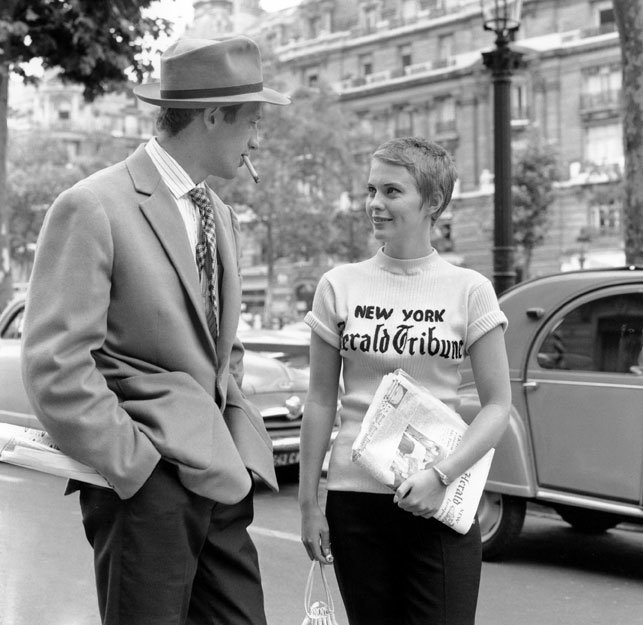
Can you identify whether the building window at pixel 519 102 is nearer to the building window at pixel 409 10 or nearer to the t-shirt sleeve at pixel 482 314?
the building window at pixel 409 10

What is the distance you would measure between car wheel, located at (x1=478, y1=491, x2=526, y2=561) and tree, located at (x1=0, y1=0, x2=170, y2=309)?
Result: 9643mm

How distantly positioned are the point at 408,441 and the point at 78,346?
82cm

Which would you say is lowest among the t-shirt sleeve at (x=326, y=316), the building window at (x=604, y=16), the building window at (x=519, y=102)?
the t-shirt sleeve at (x=326, y=316)

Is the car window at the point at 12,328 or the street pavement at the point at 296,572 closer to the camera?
the street pavement at the point at 296,572

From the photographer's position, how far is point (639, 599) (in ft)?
18.2

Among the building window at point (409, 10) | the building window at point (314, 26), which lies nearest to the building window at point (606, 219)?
the building window at point (409, 10)

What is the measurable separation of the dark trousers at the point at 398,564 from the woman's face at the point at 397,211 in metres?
0.63

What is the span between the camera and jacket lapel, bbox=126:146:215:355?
2344mm

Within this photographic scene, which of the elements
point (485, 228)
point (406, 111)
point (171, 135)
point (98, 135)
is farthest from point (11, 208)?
point (171, 135)

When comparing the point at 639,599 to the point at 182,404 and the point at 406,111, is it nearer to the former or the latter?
the point at 182,404

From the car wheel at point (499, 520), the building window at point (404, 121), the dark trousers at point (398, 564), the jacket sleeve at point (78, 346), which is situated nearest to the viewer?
the jacket sleeve at point (78, 346)

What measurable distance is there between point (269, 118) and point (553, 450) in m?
34.1

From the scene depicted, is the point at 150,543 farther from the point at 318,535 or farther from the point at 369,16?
the point at 369,16

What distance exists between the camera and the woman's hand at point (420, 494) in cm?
248
